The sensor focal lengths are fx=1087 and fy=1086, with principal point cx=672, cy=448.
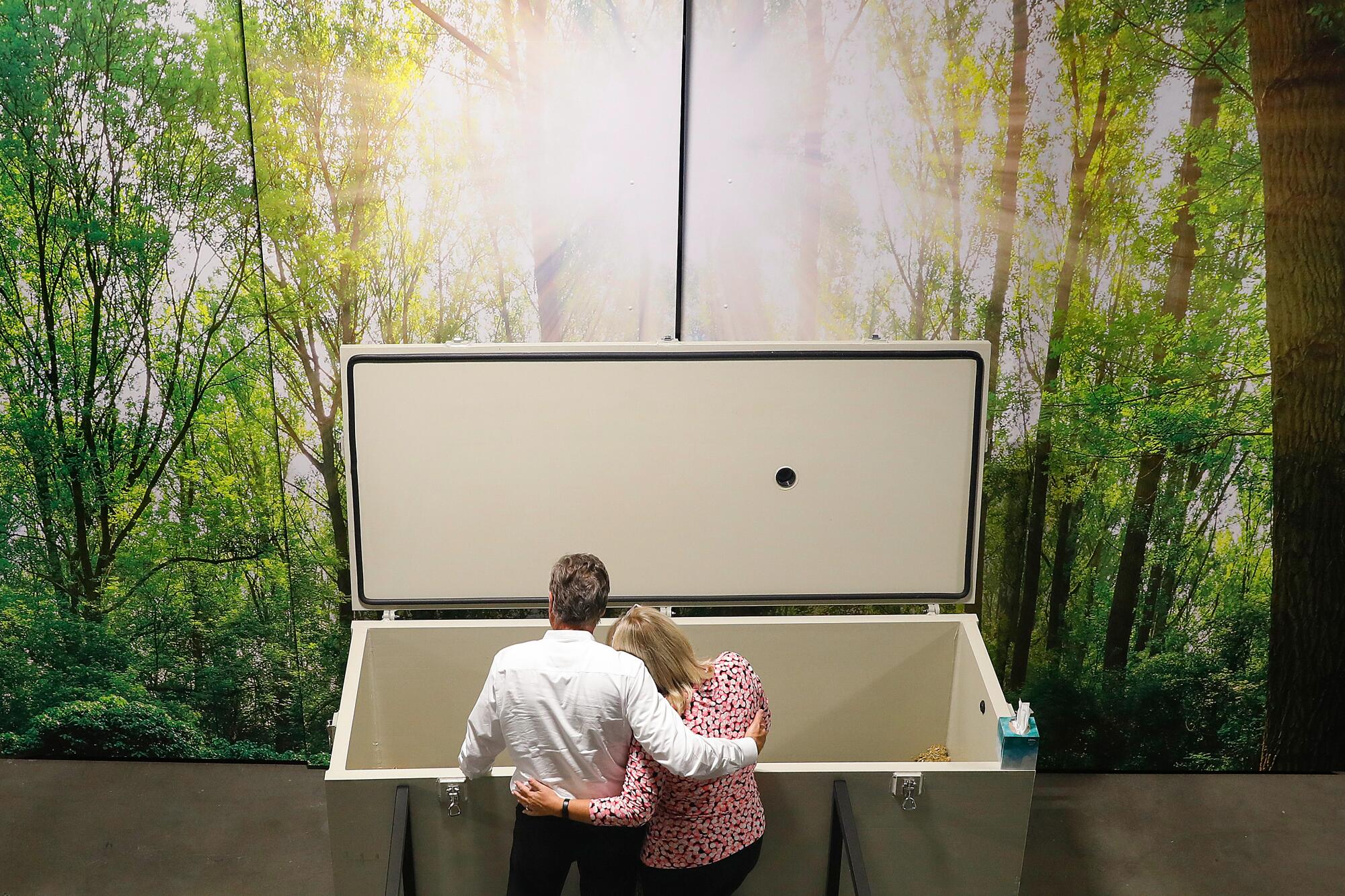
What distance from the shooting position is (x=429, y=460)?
2705mm

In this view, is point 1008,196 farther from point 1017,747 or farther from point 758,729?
point 758,729

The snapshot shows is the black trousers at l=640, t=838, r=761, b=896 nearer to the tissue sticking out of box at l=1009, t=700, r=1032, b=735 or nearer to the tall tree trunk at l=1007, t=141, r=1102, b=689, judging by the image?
the tissue sticking out of box at l=1009, t=700, r=1032, b=735

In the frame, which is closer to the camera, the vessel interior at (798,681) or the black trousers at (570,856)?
the black trousers at (570,856)

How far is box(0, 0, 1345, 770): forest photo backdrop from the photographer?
2.97 meters

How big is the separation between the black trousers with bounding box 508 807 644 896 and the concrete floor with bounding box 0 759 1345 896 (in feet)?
3.85

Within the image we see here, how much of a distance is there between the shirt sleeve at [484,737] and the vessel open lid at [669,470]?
67cm

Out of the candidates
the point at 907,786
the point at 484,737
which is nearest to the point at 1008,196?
the point at 907,786

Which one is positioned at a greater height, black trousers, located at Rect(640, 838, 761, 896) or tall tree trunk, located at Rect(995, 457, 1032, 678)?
tall tree trunk, located at Rect(995, 457, 1032, 678)

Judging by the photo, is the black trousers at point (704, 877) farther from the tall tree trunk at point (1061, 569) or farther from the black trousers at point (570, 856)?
the tall tree trunk at point (1061, 569)

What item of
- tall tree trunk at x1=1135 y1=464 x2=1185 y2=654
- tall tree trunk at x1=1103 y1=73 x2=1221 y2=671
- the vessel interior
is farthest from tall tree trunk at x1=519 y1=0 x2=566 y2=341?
tall tree trunk at x1=1135 y1=464 x2=1185 y2=654

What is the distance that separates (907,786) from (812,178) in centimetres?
166

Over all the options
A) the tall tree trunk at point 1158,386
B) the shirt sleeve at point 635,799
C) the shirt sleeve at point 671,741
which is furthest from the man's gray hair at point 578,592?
the tall tree trunk at point 1158,386

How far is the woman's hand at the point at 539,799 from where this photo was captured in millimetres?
2021

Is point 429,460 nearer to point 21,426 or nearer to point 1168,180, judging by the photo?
point 21,426
